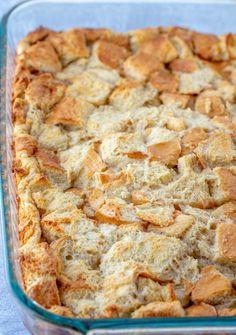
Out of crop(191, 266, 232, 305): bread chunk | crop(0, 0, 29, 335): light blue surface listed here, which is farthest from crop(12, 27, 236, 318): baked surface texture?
crop(0, 0, 29, 335): light blue surface

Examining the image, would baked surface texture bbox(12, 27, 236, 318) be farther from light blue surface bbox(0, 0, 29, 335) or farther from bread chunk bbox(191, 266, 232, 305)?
light blue surface bbox(0, 0, 29, 335)

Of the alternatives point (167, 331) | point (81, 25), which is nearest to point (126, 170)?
point (167, 331)

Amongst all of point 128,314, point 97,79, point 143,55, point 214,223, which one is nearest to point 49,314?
point 128,314

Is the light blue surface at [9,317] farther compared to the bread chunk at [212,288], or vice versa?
the light blue surface at [9,317]

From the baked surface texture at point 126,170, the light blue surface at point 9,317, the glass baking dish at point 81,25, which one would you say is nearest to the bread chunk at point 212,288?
the baked surface texture at point 126,170

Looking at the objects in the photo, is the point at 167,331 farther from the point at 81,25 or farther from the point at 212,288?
the point at 81,25

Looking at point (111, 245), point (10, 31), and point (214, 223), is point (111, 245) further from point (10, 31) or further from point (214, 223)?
point (10, 31)

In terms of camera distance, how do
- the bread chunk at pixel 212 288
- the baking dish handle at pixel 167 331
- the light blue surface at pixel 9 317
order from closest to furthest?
the baking dish handle at pixel 167 331
the bread chunk at pixel 212 288
the light blue surface at pixel 9 317

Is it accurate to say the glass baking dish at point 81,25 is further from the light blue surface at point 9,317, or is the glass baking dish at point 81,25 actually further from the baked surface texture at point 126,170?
the light blue surface at point 9,317
